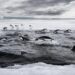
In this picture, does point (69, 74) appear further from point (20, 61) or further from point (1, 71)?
point (20, 61)

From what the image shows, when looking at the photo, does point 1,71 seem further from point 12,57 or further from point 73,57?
point 73,57

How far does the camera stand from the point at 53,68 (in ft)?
32.3

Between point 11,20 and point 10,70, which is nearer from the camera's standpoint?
point 10,70

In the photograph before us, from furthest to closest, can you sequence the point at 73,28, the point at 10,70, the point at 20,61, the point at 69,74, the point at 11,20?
the point at 11,20 → the point at 73,28 → the point at 20,61 → the point at 10,70 → the point at 69,74

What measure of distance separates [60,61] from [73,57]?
1247 millimetres

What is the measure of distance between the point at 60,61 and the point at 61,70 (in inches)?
95.1

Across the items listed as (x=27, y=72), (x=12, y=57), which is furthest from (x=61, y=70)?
(x=12, y=57)

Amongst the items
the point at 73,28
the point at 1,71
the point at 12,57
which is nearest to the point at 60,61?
the point at 12,57

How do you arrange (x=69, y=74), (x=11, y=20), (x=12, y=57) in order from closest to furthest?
1. (x=69, y=74)
2. (x=12, y=57)
3. (x=11, y=20)

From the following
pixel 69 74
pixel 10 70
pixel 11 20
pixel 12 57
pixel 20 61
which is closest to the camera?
pixel 69 74

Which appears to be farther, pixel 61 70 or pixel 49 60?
pixel 49 60

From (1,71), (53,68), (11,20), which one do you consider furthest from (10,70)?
(11,20)

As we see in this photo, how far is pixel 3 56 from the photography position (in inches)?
518

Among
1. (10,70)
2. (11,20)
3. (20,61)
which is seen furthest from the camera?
(11,20)
